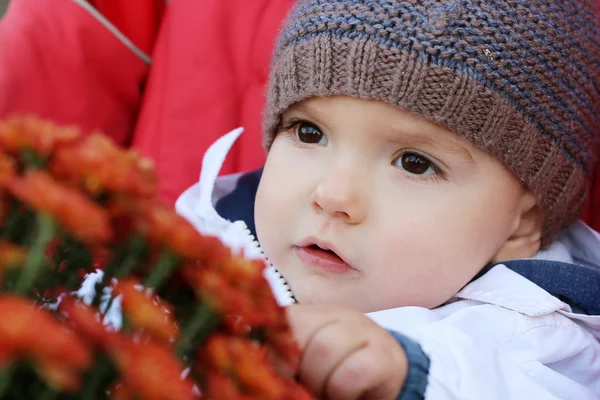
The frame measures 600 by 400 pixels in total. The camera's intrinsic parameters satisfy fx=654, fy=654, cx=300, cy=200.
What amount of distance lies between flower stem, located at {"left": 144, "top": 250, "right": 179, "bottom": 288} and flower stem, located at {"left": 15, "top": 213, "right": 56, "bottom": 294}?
4 cm

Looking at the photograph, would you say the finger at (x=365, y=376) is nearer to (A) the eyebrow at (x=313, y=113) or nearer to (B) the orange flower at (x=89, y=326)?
(B) the orange flower at (x=89, y=326)

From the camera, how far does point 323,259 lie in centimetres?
76

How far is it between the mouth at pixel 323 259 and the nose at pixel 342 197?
0.05m

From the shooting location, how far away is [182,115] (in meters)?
1.14

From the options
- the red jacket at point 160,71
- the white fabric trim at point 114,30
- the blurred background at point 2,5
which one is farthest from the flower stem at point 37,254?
the blurred background at point 2,5

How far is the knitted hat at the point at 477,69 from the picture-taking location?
73 centimetres

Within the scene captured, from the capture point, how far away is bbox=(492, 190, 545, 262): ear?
2.76 feet

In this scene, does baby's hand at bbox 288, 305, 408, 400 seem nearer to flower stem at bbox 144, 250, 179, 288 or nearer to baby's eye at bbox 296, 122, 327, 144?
flower stem at bbox 144, 250, 179, 288

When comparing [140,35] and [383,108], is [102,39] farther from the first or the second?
[383,108]

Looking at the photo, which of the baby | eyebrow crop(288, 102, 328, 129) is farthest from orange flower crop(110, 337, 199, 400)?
eyebrow crop(288, 102, 328, 129)

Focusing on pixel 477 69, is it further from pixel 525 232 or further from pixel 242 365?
pixel 242 365

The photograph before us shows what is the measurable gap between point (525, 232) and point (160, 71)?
2.25 ft

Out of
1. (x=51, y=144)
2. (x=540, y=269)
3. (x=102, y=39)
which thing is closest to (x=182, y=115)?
(x=102, y=39)

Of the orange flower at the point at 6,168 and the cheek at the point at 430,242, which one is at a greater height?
the orange flower at the point at 6,168
